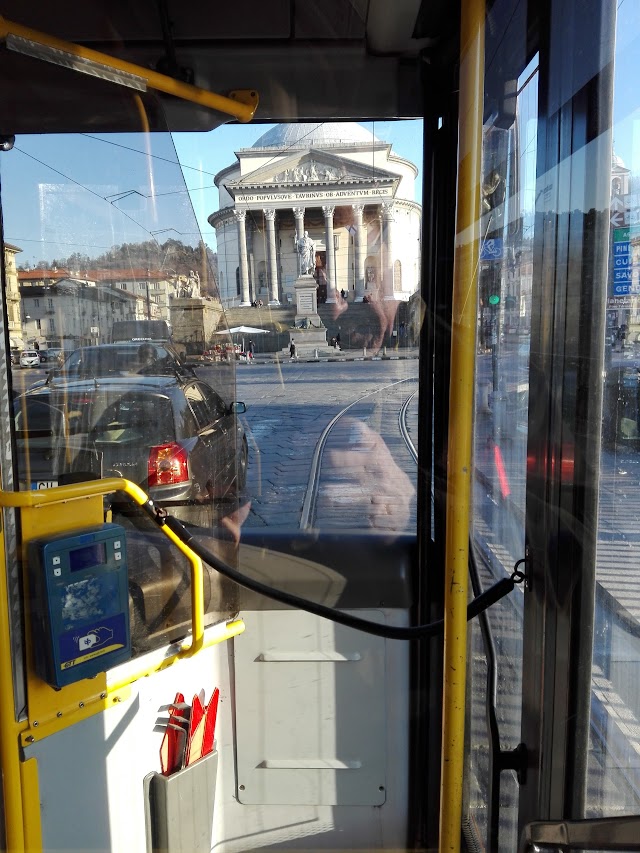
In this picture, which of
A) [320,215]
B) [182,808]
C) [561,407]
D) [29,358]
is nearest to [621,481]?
[561,407]

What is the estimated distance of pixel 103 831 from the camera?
69.4 inches

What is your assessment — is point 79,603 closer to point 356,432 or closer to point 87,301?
point 87,301

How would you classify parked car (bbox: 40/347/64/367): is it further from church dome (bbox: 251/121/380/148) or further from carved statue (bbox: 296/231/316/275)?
church dome (bbox: 251/121/380/148)

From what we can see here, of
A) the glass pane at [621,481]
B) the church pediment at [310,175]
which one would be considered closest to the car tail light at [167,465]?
the church pediment at [310,175]

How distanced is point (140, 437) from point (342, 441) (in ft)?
2.07

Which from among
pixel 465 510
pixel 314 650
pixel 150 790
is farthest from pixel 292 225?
pixel 150 790

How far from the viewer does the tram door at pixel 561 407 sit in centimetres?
115

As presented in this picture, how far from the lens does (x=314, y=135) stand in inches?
78.3

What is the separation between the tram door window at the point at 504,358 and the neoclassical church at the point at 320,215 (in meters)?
0.40

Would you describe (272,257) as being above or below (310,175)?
below

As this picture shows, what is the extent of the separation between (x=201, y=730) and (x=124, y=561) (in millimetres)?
696

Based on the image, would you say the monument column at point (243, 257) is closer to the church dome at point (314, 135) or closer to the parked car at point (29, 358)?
the church dome at point (314, 135)

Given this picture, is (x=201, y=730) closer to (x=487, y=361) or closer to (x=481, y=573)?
(x=481, y=573)

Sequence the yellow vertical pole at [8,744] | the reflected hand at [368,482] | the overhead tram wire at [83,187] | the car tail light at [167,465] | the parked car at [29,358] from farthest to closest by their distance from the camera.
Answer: the reflected hand at [368,482] < the car tail light at [167,465] < the overhead tram wire at [83,187] < the parked car at [29,358] < the yellow vertical pole at [8,744]
